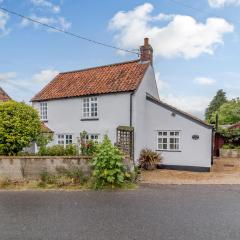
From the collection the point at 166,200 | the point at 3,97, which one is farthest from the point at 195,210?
the point at 3,97

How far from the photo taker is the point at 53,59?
1784 centimetres

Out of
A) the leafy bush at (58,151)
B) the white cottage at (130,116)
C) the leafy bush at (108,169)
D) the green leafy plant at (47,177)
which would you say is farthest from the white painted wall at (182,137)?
the green leafy plant at (47,177)

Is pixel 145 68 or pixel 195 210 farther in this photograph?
pixel 145 68

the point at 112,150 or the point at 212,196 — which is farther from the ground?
the point at 112,150

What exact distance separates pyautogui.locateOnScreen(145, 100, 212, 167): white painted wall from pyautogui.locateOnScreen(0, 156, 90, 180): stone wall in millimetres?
8124

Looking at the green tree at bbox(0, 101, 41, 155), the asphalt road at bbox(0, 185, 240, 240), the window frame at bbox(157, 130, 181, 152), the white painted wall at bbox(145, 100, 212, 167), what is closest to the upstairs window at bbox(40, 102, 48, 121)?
the white painted wall at bbox(145, 100, 212, 167)

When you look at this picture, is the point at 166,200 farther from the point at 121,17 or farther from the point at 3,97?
the point at 3,97

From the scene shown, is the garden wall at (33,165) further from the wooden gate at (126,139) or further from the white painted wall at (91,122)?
the white painted wall at (91,122)

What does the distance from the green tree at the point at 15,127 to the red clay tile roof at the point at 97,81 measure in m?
7.01

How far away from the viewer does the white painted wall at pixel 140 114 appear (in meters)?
18.9

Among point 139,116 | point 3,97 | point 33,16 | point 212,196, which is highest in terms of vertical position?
point 33,16

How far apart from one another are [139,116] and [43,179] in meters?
8.76

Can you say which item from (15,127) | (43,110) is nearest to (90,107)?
(43,110)

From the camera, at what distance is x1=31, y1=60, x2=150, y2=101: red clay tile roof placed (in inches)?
779
